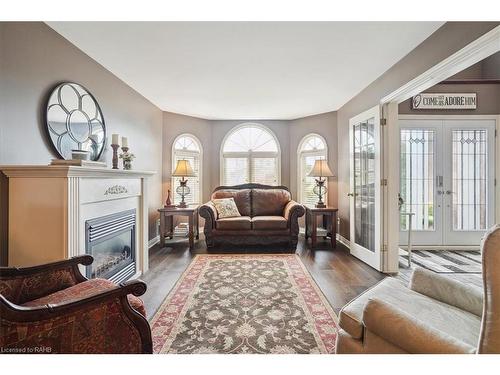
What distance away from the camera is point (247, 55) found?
2547 mm

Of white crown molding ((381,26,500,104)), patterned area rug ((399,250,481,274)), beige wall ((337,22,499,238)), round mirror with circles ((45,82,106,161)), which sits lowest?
patterned area rug ((399,250,481,274))

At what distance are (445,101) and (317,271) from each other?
11.1 ft

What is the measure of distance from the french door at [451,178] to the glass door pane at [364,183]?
3.06 ft

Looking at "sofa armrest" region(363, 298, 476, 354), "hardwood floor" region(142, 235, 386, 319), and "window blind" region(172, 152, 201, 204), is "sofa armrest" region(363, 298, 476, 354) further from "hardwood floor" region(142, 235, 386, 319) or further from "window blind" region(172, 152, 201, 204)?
"window blind" region(172, 152, 201, 204)

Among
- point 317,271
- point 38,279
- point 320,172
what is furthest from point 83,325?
point 320,172

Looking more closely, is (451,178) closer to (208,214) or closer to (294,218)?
(294,218)

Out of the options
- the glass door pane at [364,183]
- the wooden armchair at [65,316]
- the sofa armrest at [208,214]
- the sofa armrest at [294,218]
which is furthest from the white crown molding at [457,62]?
the sofa armrest at [208,214]

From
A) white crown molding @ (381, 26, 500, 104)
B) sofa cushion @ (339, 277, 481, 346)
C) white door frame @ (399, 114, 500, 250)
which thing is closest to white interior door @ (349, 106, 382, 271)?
white crown molding @ (381, 26, 500, 104)

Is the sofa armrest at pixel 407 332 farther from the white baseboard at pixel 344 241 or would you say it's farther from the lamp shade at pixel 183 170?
the lamp shade at pixel 183 170

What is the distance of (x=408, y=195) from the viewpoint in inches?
159

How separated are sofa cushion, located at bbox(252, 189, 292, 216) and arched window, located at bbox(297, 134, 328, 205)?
549 mm

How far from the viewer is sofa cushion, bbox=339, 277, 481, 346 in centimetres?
114

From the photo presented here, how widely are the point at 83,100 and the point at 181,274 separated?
7.11 ft

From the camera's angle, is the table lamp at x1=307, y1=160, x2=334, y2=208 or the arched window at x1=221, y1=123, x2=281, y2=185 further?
the arched window at x1=221, y1=123, x2=281, y2=185
